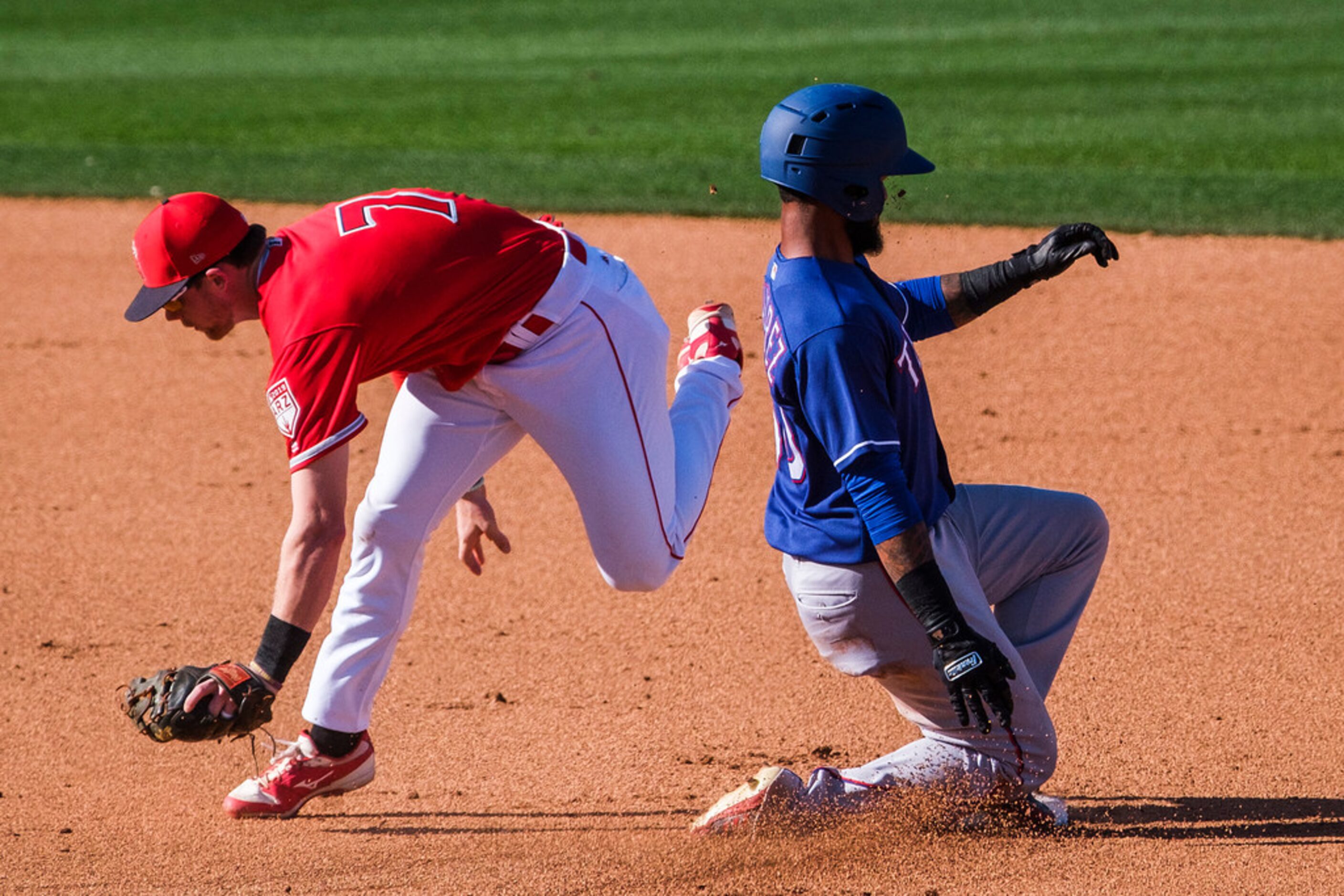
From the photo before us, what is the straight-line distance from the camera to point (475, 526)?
14.9 feet

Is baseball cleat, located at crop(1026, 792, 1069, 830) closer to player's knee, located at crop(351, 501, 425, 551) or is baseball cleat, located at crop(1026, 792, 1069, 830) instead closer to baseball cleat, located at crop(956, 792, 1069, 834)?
baseball cleat, located at crop(956, 792, 1069, 834)

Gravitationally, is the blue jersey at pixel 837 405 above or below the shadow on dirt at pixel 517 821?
above

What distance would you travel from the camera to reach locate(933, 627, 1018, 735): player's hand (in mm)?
3307

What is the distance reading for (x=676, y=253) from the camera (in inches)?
402

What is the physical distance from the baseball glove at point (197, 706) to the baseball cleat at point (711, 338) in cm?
190

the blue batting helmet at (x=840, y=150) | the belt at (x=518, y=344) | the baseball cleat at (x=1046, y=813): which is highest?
the blue batting helmet at (x=840, y=150)

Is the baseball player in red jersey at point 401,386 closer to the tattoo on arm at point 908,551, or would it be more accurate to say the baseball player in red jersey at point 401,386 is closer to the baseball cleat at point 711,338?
the baseball cleat at point 711,338

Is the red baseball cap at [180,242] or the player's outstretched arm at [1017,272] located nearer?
the red baseball cap at [180,242]

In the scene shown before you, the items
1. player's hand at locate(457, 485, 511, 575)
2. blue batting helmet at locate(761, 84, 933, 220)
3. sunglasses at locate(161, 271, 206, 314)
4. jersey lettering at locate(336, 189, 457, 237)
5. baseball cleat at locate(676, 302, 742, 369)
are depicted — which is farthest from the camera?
baseball cleat at locate(676, 302, 742, 369)

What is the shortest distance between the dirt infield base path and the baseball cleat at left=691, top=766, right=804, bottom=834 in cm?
6

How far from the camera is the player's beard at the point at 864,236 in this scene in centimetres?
363

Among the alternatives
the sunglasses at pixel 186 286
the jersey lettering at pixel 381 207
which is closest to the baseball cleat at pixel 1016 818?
the jersey lettering at pixel 381 207

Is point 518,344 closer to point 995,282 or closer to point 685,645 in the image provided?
point 995,282

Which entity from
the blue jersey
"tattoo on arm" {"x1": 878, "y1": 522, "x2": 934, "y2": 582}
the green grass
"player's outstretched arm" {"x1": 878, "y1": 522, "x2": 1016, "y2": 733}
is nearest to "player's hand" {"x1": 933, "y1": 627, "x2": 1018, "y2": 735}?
"player's outstretched arm" {"x1": 878, "y1": 522, "x2": 1016, "y2": 733}
